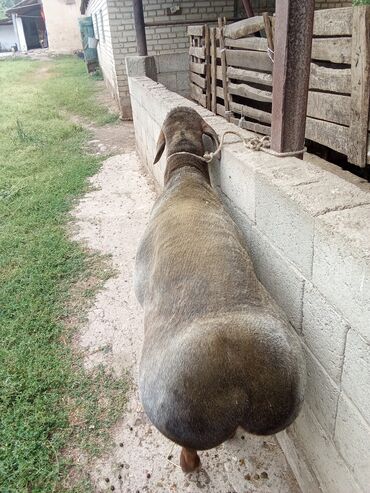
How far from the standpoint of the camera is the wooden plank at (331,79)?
4.17 m

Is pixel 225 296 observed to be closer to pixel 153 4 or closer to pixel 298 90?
pixel 298 90

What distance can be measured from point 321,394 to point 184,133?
2.45 meters

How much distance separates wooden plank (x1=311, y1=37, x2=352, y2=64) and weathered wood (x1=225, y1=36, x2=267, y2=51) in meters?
1.48

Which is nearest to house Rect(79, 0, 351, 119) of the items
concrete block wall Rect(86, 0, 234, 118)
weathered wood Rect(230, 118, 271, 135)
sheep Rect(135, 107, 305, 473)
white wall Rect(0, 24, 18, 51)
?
→ concrete block wall Rect(86, 0, 234, 118)

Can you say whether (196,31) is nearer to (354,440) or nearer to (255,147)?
(255,147)

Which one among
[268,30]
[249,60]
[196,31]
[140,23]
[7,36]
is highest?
[7,36]

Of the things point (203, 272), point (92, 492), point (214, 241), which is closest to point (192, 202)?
point (214, 241)

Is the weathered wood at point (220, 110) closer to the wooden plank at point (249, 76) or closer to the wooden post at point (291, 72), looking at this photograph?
the wooden plank at point (249, 76)

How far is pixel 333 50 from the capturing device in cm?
427

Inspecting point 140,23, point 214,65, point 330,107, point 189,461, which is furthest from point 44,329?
point 140,23

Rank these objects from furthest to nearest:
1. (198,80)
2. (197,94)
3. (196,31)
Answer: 1. (197,94)
2. (198,80)
3. (196,31)

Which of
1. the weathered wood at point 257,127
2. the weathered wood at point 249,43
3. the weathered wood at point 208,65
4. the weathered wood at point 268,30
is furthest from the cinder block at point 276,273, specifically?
the weathered wood at point 208,65

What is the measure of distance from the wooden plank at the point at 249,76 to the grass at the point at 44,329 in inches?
125

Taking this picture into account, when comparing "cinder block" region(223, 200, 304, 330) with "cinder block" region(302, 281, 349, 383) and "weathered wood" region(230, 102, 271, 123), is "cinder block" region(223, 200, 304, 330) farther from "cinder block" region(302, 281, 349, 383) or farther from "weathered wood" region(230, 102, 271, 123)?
"weathered wood" region(230, 102, 271, 123)
